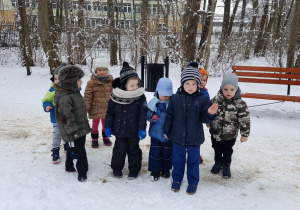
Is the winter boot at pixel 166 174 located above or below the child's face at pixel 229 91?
below

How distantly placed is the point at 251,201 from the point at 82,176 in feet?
6.81

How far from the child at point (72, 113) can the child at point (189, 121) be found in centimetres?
109

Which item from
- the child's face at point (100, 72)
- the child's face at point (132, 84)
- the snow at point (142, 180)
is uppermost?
the child's face at point (100, 72)

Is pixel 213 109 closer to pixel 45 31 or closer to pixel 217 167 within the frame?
pixel 217 167

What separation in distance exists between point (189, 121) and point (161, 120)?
0.46 m

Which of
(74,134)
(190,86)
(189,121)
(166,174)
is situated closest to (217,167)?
(166,174)

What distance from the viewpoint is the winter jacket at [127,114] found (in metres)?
3.16

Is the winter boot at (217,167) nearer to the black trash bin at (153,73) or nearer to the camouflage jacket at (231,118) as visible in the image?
the camouflage jacket at (231,118)

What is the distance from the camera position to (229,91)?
3088 millimetres

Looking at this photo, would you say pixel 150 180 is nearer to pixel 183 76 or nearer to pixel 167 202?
pixel 167 202

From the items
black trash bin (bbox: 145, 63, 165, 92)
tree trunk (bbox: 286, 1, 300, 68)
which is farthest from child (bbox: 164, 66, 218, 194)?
tree trunk (bbox: 286, 1, 300, 68)

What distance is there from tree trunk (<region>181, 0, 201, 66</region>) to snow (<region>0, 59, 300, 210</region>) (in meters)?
5.50

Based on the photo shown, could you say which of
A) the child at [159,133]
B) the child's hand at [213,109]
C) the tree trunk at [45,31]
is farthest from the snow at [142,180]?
the tree trunk at [45,31]

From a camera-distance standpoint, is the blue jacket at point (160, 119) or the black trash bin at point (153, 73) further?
the black trash bin at point (153, 73)
